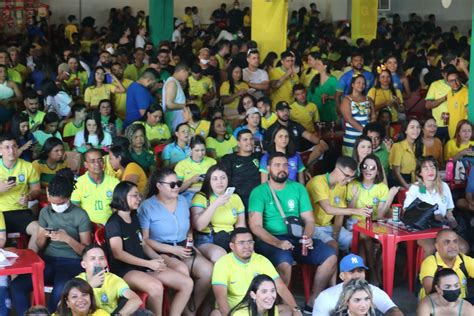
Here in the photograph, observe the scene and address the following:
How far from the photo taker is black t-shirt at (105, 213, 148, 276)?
5836 millimetres

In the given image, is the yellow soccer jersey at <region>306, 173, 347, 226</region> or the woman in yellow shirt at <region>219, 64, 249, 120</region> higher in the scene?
the woman in yellow shirt at <region>219, 64, 249, 120</region>

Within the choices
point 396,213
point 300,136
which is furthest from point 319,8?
point 396,213

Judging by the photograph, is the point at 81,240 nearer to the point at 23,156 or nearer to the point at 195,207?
the point at 195,207

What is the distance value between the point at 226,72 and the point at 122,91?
60.8 inches

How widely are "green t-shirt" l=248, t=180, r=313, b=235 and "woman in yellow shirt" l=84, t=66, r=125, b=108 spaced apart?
13.1ft

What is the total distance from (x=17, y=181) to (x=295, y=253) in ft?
7.68

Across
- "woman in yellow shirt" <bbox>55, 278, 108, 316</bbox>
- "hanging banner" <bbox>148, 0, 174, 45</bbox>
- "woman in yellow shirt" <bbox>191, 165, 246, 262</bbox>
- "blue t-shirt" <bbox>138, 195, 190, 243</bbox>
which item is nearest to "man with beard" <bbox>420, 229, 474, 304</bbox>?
"woman in yellow shirt" <bbox>191, 165, 246, 262</bbox>

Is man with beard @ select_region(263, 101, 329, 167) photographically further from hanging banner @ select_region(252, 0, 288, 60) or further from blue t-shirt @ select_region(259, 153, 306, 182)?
hanging banner @ select_region(252, 0, 288, 60)

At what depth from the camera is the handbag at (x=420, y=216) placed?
655 cm

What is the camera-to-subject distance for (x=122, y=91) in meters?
10.4

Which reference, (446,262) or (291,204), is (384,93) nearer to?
(291,204)

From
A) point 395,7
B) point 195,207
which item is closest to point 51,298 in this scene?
point 195,207

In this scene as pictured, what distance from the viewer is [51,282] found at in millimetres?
5855

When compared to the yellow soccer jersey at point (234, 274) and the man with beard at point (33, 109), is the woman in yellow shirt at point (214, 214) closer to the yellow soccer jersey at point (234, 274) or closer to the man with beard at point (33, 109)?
the yellow soccer jersey at point (234, 274)
